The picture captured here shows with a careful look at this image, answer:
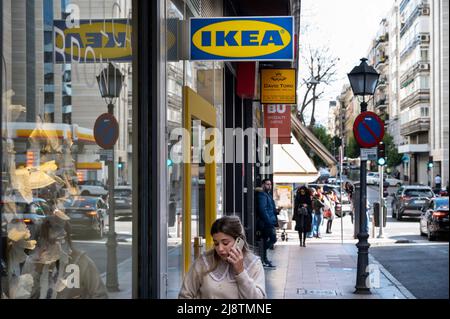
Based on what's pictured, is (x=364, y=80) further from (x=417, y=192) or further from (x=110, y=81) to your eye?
(x=417, y=192)

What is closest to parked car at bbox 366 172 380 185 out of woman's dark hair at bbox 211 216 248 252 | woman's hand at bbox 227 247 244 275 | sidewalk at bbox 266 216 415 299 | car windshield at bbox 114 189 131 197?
sidewalk at bbox 266 216 415 299

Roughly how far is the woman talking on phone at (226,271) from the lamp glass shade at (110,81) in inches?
54.2

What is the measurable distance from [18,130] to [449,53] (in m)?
2.06

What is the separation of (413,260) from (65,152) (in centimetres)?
1557

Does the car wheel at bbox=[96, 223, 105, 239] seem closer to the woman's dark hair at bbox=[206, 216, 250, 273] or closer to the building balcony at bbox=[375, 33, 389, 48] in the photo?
the woman's dark hair at bbox=[206, 216, 250, 273]

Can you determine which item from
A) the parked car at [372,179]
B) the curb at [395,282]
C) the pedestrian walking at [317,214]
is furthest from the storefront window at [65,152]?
the parked car at [372,179]

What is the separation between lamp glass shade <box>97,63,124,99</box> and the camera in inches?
190

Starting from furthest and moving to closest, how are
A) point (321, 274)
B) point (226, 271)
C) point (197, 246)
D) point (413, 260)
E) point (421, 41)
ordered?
point (413, 260), point (321, 274), point (197, 246), point (421, 41), point (226, 271)

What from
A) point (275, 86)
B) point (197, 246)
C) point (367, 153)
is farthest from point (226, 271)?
point (275, 86)

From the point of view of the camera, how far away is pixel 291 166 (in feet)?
88.6

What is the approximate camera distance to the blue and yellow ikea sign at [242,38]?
23.4 ft
